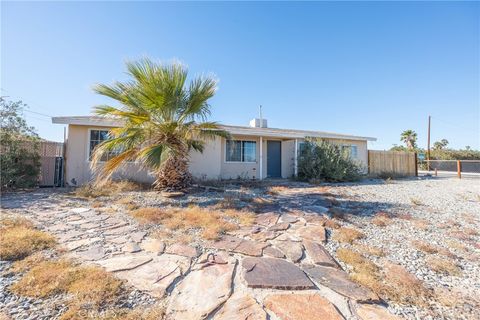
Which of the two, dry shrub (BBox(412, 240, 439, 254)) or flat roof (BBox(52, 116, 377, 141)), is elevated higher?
flat roof (BBox(52, 116, 377, 141))

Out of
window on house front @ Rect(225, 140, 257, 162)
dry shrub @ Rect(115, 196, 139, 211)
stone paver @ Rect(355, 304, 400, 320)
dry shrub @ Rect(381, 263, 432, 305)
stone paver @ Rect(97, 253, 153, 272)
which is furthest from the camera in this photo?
window on house front @ Rect(225, 140, 257, 162)

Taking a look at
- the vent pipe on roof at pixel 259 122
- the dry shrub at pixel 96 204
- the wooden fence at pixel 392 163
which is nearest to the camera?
the dry shrub at pixel 96 204

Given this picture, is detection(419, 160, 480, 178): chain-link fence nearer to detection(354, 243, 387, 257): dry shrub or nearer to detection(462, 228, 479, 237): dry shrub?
detection(462, 228, 479, 237): dry shrub

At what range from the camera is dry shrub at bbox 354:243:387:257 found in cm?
288

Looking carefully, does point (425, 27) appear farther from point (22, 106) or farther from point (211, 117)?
point (22, 106)

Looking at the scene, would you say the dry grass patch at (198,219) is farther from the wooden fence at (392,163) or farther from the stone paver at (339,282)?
the wooden fence at (392,163)

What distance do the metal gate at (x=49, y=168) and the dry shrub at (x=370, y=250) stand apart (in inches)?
403

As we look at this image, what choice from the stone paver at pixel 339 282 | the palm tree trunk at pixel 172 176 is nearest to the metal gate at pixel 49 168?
the palm tree trunk at pixel 172 176

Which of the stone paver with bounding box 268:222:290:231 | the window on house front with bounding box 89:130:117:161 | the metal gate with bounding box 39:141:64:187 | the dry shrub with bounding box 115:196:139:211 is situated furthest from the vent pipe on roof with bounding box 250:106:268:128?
the stone paver with bounding box 268:222:290:231

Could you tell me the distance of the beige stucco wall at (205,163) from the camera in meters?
8.23

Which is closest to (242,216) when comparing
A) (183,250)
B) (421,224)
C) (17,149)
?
(183,250)

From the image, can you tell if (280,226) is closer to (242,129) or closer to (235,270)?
(235,270)

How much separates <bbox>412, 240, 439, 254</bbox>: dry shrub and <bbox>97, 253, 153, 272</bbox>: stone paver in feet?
12.8

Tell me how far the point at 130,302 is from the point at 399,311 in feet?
7.76
